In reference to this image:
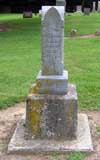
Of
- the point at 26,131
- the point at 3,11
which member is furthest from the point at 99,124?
the point at 3,11

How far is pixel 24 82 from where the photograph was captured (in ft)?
33.4

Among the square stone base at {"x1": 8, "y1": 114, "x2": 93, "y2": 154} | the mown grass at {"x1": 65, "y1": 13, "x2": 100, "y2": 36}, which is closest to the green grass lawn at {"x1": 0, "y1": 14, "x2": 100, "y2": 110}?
the square stone base at {"x1": 8, "y1": 114, "x2": 93, "y2": 154}

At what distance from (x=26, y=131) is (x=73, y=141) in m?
0.64

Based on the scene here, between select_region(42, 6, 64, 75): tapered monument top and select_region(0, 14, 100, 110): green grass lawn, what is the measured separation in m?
1.96

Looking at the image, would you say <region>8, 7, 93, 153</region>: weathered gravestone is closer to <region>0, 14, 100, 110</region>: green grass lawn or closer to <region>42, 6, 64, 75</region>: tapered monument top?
<region>42, 6, 64, 75</region>: tapered monument top

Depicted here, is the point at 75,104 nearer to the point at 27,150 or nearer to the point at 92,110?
the point at 27,150

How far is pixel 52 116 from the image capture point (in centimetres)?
605

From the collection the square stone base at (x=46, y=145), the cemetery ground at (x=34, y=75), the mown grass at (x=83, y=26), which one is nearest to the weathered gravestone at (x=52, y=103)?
the square stone base at (x=46, y=145)

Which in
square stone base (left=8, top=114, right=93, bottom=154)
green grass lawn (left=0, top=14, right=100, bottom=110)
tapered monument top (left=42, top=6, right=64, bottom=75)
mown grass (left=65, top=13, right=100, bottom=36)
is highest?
tapered monument top (left=42, top=6, right=64, bottom=75)

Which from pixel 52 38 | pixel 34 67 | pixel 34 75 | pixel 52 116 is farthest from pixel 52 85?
pixel 34 67

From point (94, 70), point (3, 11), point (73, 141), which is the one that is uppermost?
point (73, 141)

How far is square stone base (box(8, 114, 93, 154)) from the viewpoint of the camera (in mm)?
5812

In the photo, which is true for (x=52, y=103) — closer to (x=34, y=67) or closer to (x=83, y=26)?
(x=34, y=67)

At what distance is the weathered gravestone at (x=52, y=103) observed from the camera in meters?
5.99
